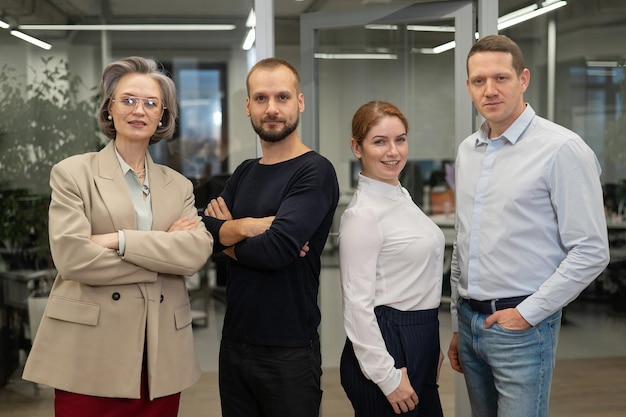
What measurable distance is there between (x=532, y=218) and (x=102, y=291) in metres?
1.35

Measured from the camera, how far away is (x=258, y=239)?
7.45 ft

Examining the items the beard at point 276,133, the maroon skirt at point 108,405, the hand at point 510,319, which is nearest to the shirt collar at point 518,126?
the hand at point 510,319

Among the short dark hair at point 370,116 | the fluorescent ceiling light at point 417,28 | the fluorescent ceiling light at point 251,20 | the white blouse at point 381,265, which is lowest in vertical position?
the white blouse at point 381,265

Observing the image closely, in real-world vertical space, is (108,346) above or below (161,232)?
below

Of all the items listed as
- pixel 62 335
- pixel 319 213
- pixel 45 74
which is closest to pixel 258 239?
pixel 319 213

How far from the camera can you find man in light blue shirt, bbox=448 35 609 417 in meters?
2.23

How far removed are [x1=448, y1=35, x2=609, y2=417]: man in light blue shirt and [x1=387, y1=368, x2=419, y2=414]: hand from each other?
0.28 metres

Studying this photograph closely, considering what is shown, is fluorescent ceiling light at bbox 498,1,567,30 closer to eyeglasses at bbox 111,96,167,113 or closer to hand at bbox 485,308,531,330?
hand at bbox 485,308,531,330

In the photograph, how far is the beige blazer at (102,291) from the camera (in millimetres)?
2166

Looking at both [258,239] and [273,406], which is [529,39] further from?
[273,406]

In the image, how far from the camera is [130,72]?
236 centimetres

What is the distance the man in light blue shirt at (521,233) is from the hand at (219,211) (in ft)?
2.67

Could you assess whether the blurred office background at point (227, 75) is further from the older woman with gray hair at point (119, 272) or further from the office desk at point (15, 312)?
the older woman with gray hair at point (119, 272)

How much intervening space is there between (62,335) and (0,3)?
198 centimetres
